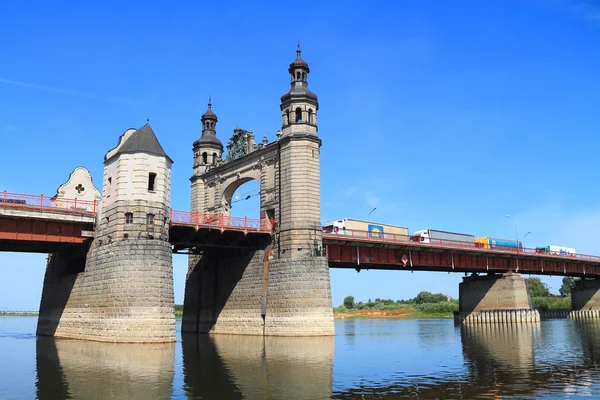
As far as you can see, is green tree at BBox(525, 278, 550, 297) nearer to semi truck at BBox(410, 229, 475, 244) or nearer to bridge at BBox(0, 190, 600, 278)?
bridge at BBox(0, 190, 600, 278)

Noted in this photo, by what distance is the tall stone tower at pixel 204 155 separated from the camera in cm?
7275

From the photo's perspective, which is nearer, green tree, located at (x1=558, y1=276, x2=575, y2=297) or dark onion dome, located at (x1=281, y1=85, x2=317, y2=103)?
dark onion dome, located at (x1=281, y1=85, x2=317, y2=103)

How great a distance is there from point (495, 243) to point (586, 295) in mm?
32184

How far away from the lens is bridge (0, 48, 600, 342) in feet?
148

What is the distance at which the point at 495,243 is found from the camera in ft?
305

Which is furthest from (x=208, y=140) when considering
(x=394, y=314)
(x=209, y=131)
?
(x=394, y=314)

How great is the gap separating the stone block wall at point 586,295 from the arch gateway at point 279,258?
254ft

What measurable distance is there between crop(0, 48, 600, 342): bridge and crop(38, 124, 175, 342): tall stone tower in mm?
92

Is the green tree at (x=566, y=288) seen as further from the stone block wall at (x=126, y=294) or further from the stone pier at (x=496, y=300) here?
the stone block wall at (x=126, y=294)

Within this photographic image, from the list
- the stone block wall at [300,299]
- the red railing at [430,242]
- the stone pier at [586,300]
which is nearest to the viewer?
the stone block wall at [300,299]

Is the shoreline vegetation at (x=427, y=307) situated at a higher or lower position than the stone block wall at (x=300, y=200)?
lower

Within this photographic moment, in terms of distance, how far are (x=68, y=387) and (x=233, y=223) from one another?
33367 mm

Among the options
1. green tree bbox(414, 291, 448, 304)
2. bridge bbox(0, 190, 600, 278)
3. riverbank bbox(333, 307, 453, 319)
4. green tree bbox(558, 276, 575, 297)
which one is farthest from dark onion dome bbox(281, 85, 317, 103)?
green tree bbox(558, 276, 575, 297)

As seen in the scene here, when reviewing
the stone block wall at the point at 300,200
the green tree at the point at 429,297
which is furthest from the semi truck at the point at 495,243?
the green tree at the point at 429,297
